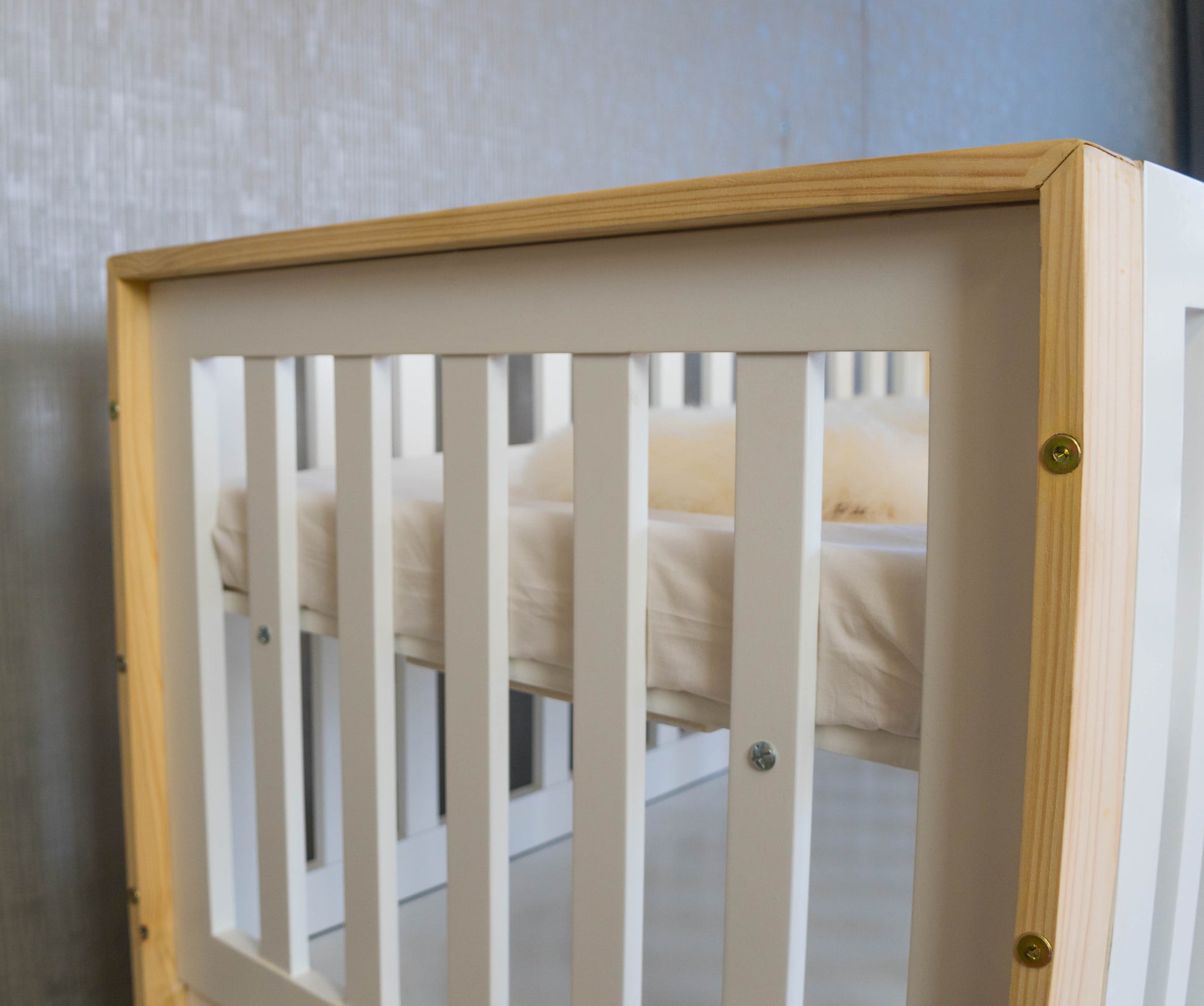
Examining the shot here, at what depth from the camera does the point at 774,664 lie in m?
0.46

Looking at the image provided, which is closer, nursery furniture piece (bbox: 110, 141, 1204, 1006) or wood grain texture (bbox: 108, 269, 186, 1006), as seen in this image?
nursery furniture piece (bbox: 110, 141, 1204, 1006)

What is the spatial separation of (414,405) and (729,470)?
51cm

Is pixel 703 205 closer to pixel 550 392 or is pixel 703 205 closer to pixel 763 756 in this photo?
pixel 763 756

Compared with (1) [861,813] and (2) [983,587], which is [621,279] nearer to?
(2) [983,587]

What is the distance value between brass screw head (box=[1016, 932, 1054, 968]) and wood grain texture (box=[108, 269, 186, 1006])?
67cm

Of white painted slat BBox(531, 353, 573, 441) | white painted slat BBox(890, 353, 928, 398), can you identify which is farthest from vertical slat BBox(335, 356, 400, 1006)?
Answer: white painted slat BBox(890, 353, 928, 398)

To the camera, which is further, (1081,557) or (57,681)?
(57,681)

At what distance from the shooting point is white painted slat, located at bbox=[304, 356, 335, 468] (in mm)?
1016

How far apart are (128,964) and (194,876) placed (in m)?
0.30

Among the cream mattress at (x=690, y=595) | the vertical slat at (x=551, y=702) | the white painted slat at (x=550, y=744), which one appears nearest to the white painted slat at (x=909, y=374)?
the vertical slat at (x=551, y=702)

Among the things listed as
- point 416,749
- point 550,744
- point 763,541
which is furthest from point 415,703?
point 763,541

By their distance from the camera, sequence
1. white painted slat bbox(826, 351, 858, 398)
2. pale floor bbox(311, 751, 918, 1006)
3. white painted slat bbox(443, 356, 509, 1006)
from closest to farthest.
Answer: white painted slat bbox(443, 356, 509, 1006) → pale floor bbox(311, 751, 918, 1006) → white painted slat bbox(826, 351, 858, 398)

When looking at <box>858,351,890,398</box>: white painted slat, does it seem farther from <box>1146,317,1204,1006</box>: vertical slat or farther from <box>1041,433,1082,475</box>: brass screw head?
<box>1041,433,1082,475</box>: brass screw head

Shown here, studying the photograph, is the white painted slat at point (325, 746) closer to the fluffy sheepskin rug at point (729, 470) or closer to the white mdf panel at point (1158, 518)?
the fluffy sheepskin rug at point (729, 470)
